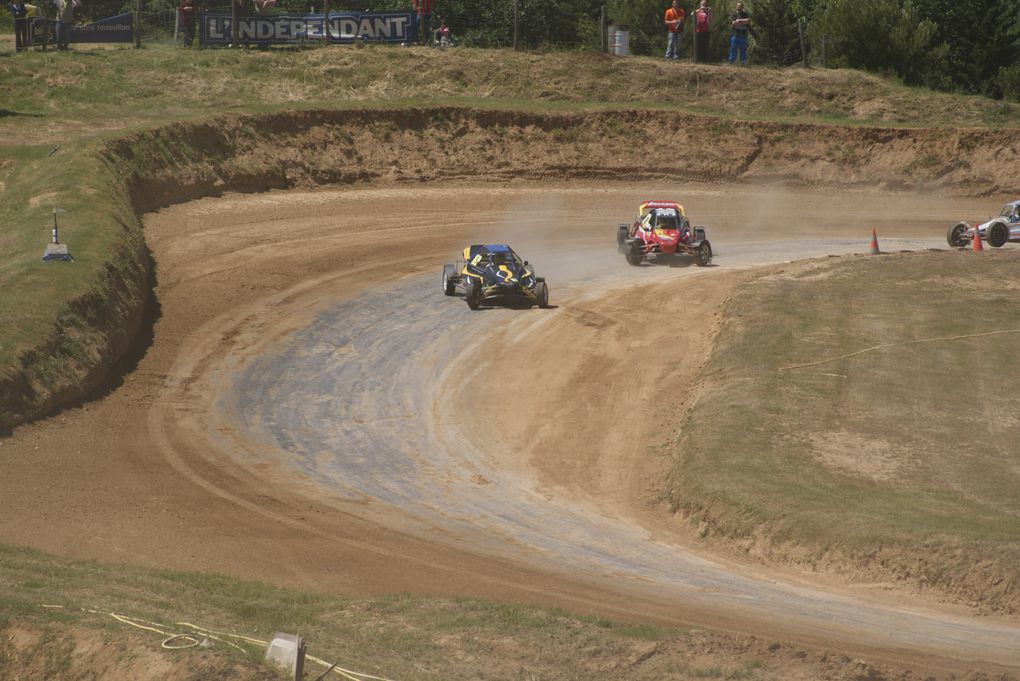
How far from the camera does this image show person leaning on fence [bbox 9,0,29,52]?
48.3 meters

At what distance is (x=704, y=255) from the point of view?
36938mm

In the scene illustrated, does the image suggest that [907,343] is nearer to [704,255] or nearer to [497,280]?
[704,255]

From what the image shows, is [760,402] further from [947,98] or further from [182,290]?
[947,98]

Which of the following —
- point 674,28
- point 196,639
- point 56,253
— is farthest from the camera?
point 674,28

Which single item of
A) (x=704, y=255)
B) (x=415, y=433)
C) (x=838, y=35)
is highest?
(x=838, y=35)

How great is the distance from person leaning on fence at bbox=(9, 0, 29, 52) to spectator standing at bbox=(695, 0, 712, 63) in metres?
27.0

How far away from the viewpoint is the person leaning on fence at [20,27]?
48.3m

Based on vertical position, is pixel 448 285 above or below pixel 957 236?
below

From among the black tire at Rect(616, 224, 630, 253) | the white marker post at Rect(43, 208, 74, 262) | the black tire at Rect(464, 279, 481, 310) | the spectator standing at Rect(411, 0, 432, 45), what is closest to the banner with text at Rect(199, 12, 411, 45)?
the spectator standing at Rect(411, 0, 432, 45)

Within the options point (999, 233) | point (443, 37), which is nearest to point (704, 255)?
point (999, 233)

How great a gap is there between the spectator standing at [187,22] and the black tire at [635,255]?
23371 mm

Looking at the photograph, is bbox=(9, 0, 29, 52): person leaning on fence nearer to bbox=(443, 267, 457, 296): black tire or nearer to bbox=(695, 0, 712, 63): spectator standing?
bbox=(443, 267, 457, 296): black tire

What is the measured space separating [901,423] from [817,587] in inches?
265

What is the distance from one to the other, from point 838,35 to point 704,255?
26.7m
